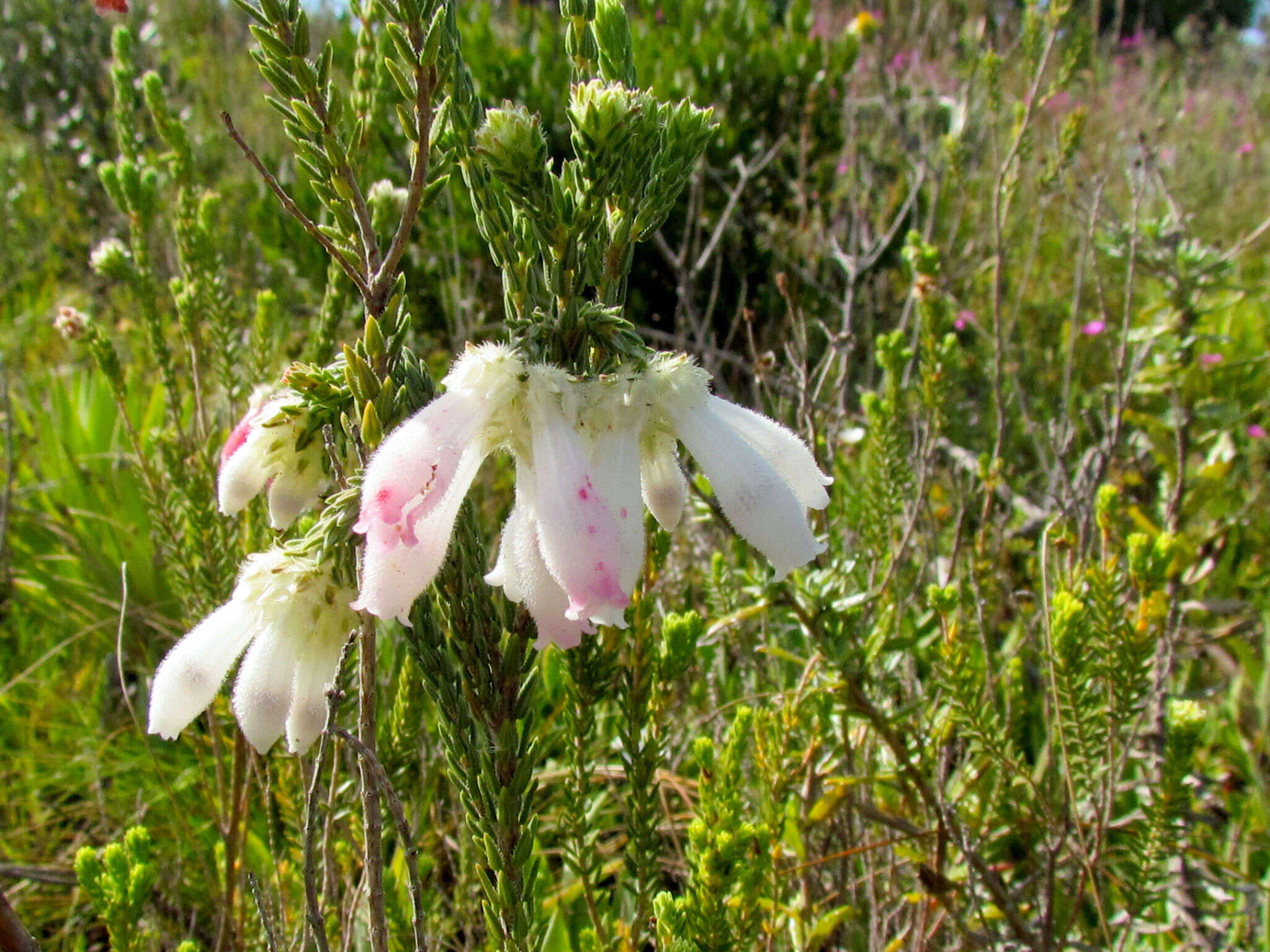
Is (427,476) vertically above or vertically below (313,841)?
above

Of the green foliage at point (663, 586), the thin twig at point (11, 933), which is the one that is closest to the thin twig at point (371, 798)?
the green foliage at point (663, 586)

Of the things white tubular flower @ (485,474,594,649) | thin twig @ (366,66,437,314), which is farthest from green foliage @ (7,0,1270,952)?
white tubular flower @ (485,474,594,649)

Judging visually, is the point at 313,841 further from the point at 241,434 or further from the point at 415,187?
the point at 415,187

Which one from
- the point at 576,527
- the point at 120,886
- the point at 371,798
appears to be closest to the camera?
the point at 576,527

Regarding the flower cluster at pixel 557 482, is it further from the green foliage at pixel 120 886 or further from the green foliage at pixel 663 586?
the green foliage at pixel 120 886

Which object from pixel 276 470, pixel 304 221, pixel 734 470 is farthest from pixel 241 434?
pixel 734 470

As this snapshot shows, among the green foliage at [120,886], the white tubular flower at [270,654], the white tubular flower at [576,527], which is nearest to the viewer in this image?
the white tubular flower at [576,527]
